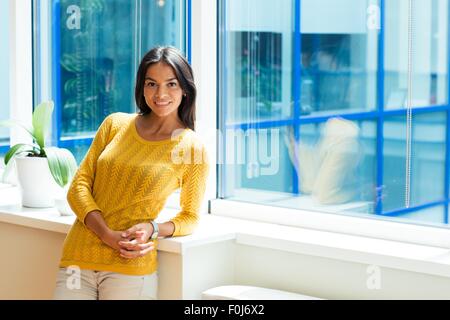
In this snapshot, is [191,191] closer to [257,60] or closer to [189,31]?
[257,60]

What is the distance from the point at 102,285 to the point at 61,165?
0.65 meters

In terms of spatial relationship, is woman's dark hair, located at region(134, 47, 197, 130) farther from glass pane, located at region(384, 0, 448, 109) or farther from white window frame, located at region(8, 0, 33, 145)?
white window frame, located at region(8, 0, 33, 145)

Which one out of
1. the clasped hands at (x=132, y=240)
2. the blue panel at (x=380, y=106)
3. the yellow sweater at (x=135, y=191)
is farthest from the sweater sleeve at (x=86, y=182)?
the blue panel at (x=380, y=106)

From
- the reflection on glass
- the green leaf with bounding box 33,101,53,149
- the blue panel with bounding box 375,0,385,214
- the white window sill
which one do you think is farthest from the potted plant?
the blue panel with bounding box 375,0,385,214

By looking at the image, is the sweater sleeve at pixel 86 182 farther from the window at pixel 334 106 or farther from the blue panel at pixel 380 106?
the blue panel at pixel 380 106

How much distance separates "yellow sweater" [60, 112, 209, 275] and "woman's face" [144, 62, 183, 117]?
0.32 feet

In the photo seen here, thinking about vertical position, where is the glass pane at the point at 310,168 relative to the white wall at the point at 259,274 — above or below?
above

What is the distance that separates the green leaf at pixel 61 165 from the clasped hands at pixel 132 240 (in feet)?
1.83

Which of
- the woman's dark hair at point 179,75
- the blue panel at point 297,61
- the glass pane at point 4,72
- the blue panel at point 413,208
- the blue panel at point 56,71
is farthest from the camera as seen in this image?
the glass pane at point 4,72

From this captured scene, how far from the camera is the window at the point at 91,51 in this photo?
3166 millimetres

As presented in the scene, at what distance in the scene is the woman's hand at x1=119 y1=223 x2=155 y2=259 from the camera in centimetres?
249

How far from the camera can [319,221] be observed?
9.05 feet
